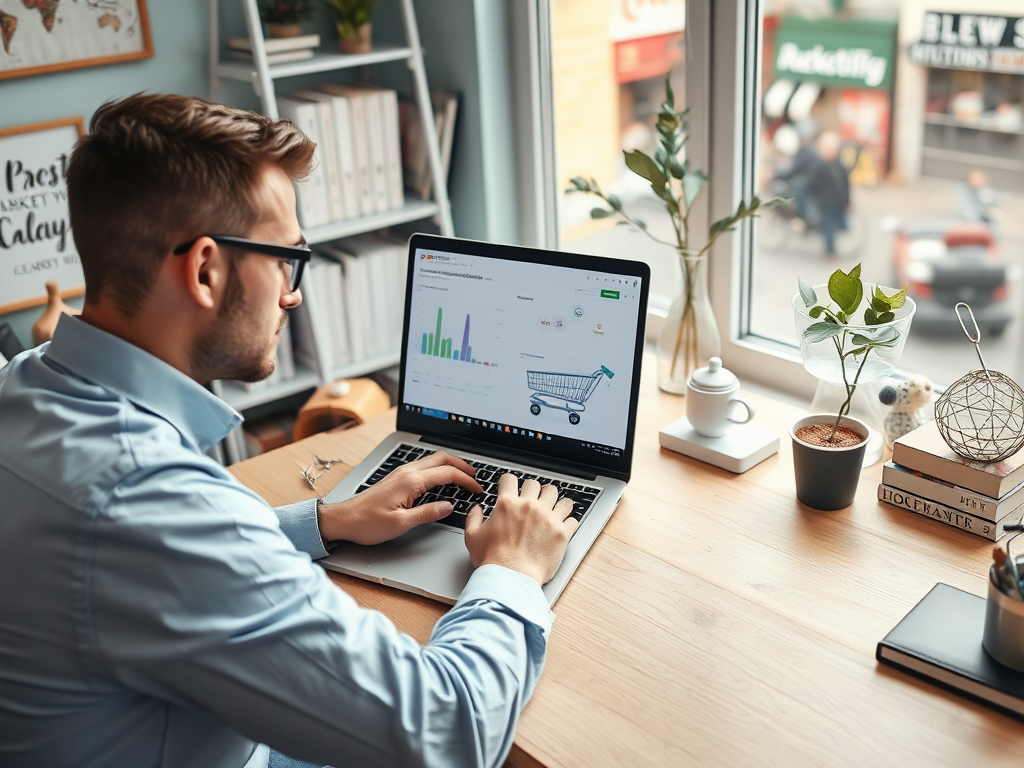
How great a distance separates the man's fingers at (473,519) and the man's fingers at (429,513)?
3 centimetres

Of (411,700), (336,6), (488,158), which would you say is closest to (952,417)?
(411,700)

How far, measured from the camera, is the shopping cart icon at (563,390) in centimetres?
137

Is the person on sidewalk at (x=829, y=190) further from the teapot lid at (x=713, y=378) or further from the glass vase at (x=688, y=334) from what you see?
the teapot lid at (x=713, y=378)

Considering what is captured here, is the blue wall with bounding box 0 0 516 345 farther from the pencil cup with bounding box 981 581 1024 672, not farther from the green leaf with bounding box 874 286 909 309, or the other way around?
the pencil cup with bounding box 981 581 1024 672

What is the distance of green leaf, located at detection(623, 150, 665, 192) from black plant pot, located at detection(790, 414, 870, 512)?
0.50 meters

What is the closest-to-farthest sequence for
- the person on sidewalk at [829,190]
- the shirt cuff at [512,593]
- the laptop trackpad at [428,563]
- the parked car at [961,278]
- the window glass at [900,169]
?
1. the shirt cuff at [512,593]
2. the laptop trackpad at [428,563]
3. the window glass at [900,169]
4. the parked car at [961,278]
5. the person on sidewalk at [829,190]

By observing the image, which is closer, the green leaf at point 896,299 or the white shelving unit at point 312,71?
the green leaf at point 896,299

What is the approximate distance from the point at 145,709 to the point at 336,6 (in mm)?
1689

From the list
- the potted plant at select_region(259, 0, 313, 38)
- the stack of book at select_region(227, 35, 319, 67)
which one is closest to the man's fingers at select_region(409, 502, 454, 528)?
the stack of book at select_region(227, 35, 319, 67)

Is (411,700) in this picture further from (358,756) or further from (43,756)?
(43,756)

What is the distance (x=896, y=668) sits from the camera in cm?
102

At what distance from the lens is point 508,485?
1.30 meters

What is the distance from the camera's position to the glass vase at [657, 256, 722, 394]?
164cm

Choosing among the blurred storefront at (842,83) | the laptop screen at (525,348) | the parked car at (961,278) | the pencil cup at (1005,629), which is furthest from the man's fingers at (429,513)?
the parked car at (961,278)
